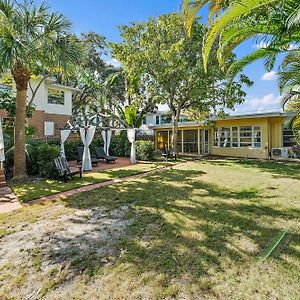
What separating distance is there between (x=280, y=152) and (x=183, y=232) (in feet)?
55.9

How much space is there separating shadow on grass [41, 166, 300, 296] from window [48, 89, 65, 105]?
58.7 ft

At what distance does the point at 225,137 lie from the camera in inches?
912

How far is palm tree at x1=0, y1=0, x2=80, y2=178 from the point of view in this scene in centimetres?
947

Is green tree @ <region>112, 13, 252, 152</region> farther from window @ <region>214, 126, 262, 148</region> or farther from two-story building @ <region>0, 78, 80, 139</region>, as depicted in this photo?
two-story building @ <region>0, 78, 80, 139</region>

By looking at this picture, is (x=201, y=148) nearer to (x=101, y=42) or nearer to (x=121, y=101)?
(x=121, y=101)

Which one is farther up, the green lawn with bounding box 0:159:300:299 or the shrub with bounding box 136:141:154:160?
the shrub with bounding box 136:141:154:160

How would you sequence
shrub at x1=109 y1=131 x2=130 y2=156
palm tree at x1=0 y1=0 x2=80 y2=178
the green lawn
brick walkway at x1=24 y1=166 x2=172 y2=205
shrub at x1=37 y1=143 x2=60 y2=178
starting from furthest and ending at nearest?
shrub at x1=109 y1=131 x2=130 y2=156 < shrub at x1=37 y1=143 x2=60 y2=178 < palm tree at x1=0 y1=0 x2=80 y2=178 < brick walkway at x1=24 y1=166 x2=172 y2=205 < the green lawn

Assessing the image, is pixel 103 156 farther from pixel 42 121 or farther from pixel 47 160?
pixel 42 121

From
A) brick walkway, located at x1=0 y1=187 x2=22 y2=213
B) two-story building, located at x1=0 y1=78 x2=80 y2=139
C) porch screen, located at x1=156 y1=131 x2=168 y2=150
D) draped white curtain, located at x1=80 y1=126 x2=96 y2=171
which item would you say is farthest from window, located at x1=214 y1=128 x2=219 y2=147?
brick walkway, located at x1=0 y1=187 x2=22 y2=213

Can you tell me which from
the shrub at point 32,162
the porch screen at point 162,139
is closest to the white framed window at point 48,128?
the shrub at point 32,162

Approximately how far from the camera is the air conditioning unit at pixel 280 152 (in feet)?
62.5

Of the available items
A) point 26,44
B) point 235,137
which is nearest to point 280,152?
point 235,137

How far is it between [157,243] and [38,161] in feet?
32.0

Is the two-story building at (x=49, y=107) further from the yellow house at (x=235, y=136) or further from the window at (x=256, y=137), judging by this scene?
the window at (x=256, y=137)
